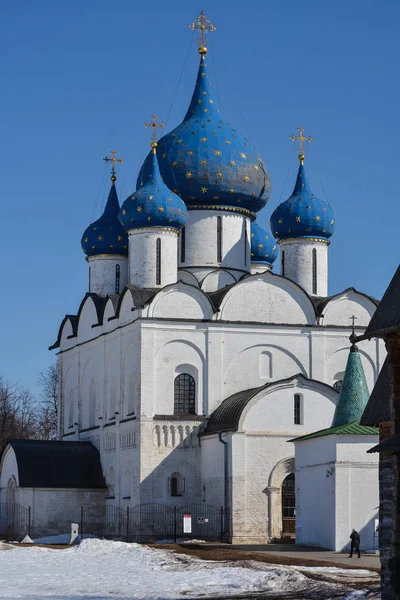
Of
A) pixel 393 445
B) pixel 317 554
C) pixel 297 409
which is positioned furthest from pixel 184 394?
pixel 393 445

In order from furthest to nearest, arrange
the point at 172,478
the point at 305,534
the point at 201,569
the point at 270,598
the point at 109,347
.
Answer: the point at 109,347 < the point at 172,478 < the point at 305,534 < the point at 201,569 < the point at 270,598

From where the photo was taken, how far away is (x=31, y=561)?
21.9 m

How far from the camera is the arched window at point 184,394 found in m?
31.5

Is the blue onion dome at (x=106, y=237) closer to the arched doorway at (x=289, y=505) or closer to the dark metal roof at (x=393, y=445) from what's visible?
the arched doorway at (x=289, y=505)

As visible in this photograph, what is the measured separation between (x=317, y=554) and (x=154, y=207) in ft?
37.6

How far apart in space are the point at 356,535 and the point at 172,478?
8.86 meters

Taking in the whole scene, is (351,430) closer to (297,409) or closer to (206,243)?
(297,409)

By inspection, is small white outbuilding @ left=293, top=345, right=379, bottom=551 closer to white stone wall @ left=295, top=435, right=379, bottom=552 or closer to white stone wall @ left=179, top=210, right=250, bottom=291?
white stone wall @ left=295, top=435, right=379, bottom=552

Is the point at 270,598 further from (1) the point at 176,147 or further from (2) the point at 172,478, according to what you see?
(1) the point at 176,147

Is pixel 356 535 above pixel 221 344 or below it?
below

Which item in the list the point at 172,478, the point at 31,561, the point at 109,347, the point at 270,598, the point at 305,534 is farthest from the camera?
the point at 109,347

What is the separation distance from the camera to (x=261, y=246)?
124 ft

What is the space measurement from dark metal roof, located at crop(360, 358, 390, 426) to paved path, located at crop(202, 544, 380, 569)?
3492 mm

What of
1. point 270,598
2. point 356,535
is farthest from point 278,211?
point 270,598
